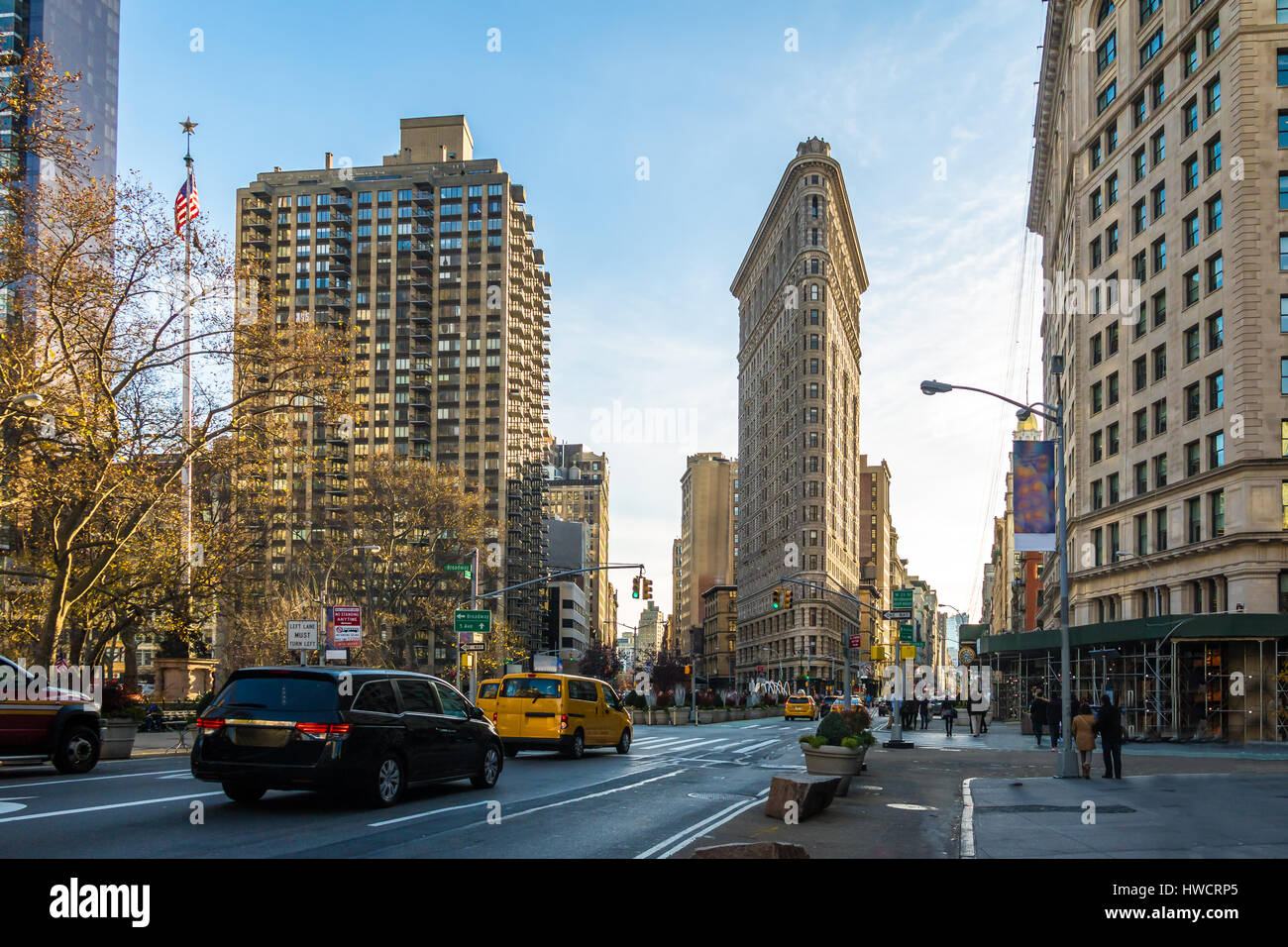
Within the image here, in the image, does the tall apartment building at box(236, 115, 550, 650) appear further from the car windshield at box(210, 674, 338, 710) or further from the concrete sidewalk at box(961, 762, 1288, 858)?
the car windshield at box(210, 674, 338, 710)

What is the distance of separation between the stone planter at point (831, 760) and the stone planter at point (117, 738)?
1516 cm

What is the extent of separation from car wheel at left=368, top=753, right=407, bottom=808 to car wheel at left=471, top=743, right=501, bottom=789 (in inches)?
87.4

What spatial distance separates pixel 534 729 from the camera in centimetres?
2400

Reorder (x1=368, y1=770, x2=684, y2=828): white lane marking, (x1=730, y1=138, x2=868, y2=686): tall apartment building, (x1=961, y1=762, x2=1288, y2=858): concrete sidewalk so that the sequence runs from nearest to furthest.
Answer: (x1=961, y1=762, x2=1288, y2=858): concrete sidewalk < (x1=368, y1=770, x2=684, y2=828): white lane marking < (x1=730, y1=138, x2=868, y2=686): tall apartment building

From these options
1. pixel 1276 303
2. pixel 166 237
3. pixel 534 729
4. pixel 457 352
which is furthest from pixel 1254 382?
pixel 457 352

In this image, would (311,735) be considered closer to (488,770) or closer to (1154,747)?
(488,770)

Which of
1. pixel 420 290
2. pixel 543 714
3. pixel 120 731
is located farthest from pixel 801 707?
pixel 420 290

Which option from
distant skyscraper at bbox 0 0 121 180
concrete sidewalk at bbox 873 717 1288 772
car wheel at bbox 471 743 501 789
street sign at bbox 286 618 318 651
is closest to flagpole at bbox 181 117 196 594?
street sign at bbox 286 618 318 651

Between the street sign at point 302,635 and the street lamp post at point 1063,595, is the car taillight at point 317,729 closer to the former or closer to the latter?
the street lamp post at point 1063,595

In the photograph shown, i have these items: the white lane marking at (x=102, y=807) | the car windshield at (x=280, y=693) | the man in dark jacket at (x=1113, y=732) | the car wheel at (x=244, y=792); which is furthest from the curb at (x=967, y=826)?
the white lane marking at (x=102, y=807)

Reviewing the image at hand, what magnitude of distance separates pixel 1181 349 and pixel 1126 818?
43087mm

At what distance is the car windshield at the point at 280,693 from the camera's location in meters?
13.1

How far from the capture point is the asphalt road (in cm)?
1019
